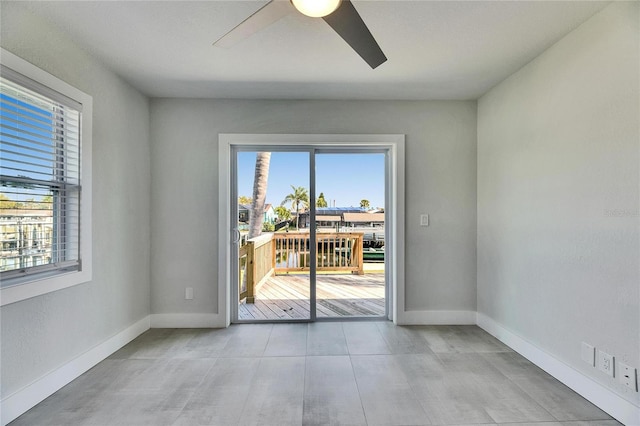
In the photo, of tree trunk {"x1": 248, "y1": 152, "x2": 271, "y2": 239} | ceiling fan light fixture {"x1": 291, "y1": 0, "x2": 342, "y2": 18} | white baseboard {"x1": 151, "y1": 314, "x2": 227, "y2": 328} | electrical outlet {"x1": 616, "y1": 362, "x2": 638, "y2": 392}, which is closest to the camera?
ceiling fan light fixture {"x1": 291, "y1": 0, "x2": 342, "y2": 18}

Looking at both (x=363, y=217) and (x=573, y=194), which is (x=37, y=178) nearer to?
(x=363, y=217)

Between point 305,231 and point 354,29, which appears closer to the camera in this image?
point 354,29

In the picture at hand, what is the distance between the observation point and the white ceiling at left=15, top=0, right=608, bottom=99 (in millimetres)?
1920

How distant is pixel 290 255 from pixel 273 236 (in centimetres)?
29

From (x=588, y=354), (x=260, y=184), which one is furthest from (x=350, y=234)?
(x=588, y=354)

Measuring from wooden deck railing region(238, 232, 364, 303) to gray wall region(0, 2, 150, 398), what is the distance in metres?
1.05

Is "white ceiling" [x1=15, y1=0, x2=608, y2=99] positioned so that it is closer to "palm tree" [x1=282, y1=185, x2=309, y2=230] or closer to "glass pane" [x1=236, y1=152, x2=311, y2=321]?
"glass pane" [x1=236, y1=152, x2=311, y2=321]

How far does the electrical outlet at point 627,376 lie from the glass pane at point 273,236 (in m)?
2.52

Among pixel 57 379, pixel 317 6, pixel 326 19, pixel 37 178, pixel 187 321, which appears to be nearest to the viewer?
pixel 317 6

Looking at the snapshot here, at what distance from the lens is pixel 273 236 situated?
3.55 metres

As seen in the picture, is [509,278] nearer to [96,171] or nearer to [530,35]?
[530,35]

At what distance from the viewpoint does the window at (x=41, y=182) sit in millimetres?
1836

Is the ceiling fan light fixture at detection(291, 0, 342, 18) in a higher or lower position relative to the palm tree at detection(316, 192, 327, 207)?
higher

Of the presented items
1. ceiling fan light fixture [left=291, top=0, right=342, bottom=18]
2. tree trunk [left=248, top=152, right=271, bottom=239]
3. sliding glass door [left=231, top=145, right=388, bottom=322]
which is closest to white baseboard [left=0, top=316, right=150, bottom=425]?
sliding glass door [left=231, top=145, right=388, bottom=322]
